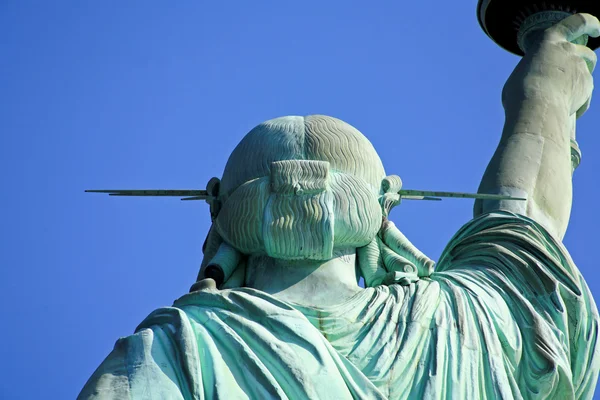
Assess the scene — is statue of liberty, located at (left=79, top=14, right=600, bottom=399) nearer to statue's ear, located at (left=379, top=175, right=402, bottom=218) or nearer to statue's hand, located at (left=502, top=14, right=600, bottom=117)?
statue's ear, located at (left=379, top=175, right=402, bottom=218)

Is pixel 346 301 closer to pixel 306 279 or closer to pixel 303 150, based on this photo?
pixel 306 279

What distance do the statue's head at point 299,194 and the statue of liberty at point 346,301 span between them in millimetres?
11

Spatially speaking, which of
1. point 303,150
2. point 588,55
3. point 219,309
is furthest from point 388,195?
point 588,55

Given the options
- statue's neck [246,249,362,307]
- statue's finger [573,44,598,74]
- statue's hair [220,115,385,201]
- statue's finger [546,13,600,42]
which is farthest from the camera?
statue's finger [546,13,600,42]

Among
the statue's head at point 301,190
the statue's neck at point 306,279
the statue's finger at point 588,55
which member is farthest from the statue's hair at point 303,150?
the statue's finger at point 588,55

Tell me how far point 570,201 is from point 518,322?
80.4 inches

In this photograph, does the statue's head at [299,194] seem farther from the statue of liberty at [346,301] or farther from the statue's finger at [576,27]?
the statue's finger at [576,27]

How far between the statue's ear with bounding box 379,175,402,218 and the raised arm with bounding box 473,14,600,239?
102cm

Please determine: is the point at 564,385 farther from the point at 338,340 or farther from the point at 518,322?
the point at 338,340

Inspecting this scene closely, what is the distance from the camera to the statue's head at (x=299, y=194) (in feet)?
42.2

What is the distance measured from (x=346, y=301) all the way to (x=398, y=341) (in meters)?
0.53

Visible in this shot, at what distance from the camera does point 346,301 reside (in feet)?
41.8

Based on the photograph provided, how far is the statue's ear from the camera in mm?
13469

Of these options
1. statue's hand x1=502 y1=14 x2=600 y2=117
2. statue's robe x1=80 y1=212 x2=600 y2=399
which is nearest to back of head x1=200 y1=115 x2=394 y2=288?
statue's robe x1=80 y1=212 x2=600 y2=399
